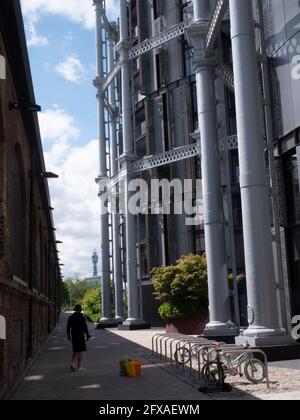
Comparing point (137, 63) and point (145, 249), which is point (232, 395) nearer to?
point (145, 249)

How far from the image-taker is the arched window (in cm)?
1474

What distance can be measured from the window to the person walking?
127 cm

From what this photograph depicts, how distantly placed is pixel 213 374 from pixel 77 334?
190 inches

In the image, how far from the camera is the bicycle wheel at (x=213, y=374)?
1031 cm

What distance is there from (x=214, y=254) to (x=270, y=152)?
4686mm

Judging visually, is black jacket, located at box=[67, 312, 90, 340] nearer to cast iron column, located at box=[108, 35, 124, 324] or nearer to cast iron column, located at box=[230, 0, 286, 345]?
cast iron column, located at box=[230, 0, 286, 345]

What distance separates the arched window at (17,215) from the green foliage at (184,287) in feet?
39.8

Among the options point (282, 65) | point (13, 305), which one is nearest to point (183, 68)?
point (282, 65)

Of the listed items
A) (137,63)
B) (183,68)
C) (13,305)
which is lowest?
(13,305)

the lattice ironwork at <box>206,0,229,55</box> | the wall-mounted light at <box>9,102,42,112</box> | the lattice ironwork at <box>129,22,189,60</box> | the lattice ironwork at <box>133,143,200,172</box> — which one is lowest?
the wall-mounted light at <box>9,102,42,112</box>

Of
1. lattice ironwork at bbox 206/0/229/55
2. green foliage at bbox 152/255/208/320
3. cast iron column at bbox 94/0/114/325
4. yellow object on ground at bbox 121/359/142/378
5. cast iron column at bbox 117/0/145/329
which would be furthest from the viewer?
cast iron column at bbox 94/0/114/325

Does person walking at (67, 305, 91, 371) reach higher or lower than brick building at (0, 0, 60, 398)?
lower

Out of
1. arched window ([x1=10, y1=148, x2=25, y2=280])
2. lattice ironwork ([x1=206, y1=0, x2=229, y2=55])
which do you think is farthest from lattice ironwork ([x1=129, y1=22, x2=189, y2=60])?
arched window ([x1=10, y1=148, x2=25, y2=280])
